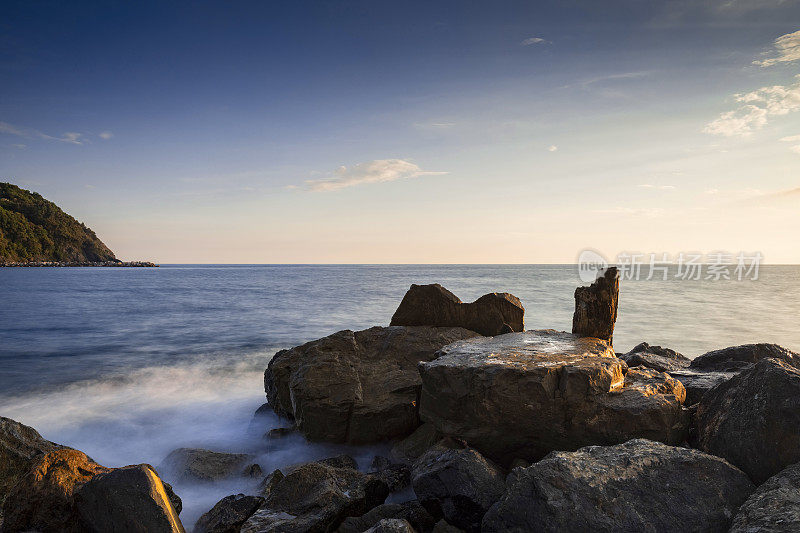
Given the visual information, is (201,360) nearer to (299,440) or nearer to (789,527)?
(299,440)

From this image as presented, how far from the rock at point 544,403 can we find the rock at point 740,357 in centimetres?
231

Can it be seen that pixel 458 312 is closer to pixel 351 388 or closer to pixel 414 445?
pixel 351 388

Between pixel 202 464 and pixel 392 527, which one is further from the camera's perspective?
pixel 202 464

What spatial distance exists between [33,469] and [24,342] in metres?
16.3

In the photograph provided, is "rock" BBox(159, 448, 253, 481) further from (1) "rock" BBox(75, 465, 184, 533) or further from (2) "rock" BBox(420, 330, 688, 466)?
(2) "rock" BBox(420, 330, 688, 466)

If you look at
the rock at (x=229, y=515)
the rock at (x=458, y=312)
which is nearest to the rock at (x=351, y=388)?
the rock at (x=458, y=312)

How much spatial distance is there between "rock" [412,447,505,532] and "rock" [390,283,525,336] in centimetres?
409

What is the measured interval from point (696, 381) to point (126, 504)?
639 cm

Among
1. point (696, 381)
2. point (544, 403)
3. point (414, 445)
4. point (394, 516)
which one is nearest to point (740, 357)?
point (696, 381)

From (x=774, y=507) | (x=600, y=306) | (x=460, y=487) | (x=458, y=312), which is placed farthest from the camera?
(x=458, y=312)

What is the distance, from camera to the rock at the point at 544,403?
14.8 ft

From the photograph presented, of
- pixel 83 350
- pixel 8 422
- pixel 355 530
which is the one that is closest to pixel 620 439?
pixel 355 530

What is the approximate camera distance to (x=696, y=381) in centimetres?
565

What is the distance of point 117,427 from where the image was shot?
8492mm
